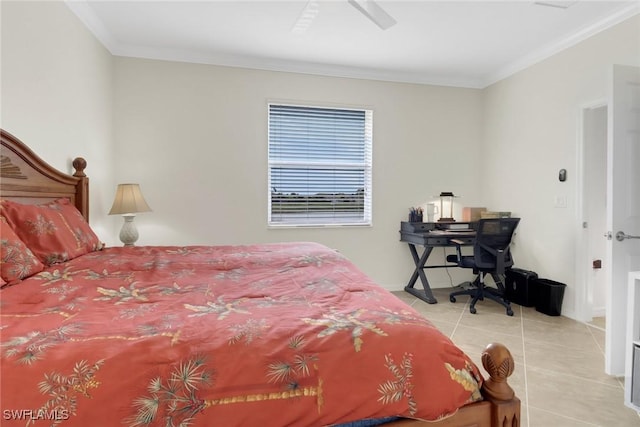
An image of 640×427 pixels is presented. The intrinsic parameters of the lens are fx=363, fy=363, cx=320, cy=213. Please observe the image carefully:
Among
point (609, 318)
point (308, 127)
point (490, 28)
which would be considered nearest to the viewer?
point (609, 318)

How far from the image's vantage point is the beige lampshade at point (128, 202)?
3121mm

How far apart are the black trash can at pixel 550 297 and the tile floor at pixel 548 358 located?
0.07 meters

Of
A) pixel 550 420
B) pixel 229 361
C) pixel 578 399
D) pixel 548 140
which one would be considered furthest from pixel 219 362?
pixel 548 140

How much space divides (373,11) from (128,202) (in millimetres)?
2469

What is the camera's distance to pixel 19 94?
6.65ft

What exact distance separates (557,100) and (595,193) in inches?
37.2

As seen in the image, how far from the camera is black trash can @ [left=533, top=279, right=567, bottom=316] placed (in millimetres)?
3389

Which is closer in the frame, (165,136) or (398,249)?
(165,136)

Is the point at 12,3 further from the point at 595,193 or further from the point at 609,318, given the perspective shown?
the point at 595,193

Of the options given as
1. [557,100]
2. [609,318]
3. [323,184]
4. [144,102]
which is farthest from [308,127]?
Result: [609,318]

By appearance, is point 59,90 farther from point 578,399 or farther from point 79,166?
point 578,399

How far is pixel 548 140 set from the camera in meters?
3.58

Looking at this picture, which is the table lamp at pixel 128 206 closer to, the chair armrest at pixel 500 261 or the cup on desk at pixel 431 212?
the cup on desk at pixel 431 212

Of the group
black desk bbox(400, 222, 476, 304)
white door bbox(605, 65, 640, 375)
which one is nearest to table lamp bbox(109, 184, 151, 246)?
black desk bbox(400, 222, 476, 304)
